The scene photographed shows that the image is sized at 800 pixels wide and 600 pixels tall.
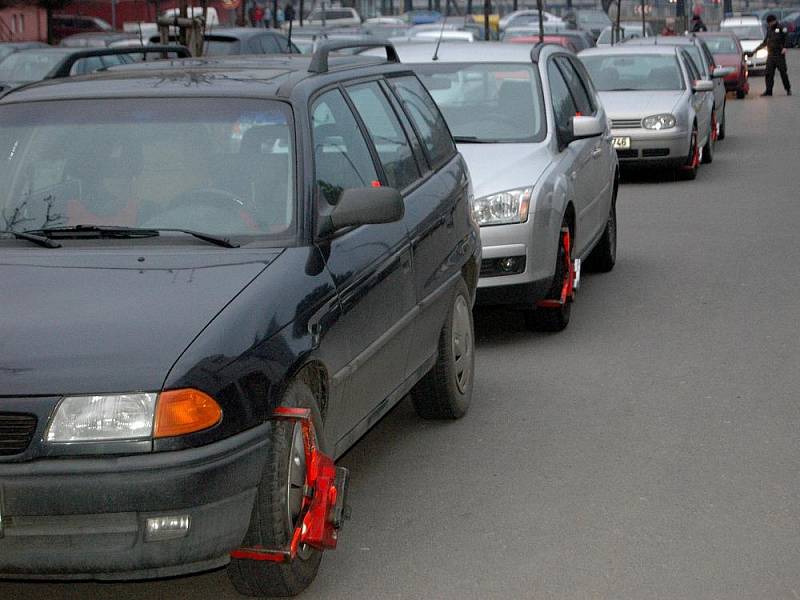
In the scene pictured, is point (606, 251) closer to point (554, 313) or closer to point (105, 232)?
point (554, 313)

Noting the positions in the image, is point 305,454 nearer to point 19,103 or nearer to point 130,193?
point 130,193

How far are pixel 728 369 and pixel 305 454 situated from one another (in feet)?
12.4

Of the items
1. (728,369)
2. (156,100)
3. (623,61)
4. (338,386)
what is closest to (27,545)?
(338,386)

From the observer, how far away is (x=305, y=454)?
4.65 metres

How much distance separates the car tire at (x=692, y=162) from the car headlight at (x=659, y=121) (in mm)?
520

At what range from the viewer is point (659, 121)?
17656mm

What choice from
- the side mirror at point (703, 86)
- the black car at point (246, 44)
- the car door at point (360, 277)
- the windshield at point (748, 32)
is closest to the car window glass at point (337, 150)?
the car door at point (360, 277)

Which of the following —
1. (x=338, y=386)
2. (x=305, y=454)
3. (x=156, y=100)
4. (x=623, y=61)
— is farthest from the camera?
(x=623, y=61)

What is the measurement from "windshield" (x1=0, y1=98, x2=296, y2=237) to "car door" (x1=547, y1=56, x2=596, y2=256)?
4097 mm

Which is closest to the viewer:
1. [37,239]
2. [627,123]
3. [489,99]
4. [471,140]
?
[37,239]

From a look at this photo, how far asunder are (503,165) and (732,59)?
27.5 m

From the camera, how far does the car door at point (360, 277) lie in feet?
16.9

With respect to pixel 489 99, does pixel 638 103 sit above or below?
below

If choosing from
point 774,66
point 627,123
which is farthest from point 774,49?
point 627,123
